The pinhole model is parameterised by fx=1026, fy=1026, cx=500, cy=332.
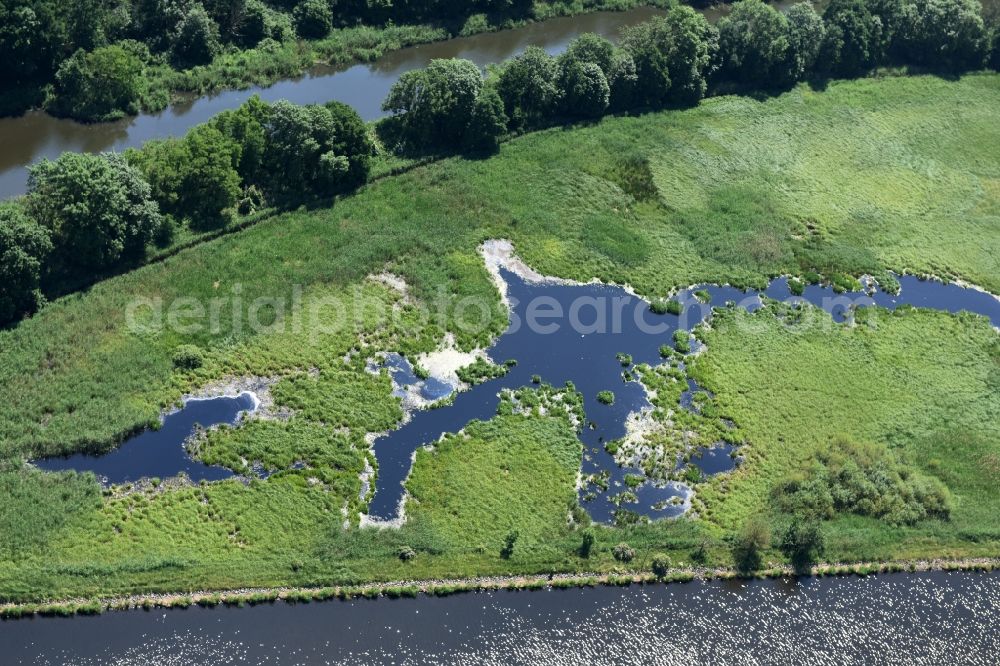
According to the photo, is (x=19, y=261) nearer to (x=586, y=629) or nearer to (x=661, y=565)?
(x=586, y=629)

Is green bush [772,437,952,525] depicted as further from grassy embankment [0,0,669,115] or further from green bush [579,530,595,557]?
grassy embankment [0,0,669,115]

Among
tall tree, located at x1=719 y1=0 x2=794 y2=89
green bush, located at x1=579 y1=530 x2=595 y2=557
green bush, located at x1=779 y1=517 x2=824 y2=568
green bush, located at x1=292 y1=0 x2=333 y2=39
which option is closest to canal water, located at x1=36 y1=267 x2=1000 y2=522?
green bush, located at x1=579 y1=530 x2=595 y2=557

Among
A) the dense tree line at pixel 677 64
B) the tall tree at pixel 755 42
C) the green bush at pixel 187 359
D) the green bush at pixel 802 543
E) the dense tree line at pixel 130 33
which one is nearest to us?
the green bush at pixel 802 543

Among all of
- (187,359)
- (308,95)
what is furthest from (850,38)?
(187,359)

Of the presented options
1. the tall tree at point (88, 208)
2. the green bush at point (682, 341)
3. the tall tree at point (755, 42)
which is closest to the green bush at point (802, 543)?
the green bush at point (682, 341)

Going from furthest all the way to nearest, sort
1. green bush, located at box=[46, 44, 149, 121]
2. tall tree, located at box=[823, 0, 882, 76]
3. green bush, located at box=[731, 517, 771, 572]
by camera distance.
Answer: tall tree, located at box=[823, 0, 882, 76] → green bush, located at box=[46, 44, 149, 121] → green bush, located at box=[731, 517, 771, 572]

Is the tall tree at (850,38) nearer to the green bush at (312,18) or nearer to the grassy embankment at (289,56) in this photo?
the grassy embankment at (289,56)

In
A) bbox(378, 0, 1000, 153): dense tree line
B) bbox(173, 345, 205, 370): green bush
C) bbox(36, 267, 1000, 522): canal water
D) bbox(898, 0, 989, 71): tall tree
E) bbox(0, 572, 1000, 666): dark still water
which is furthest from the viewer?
bbox(898, 0, 989, 71): tall tree
